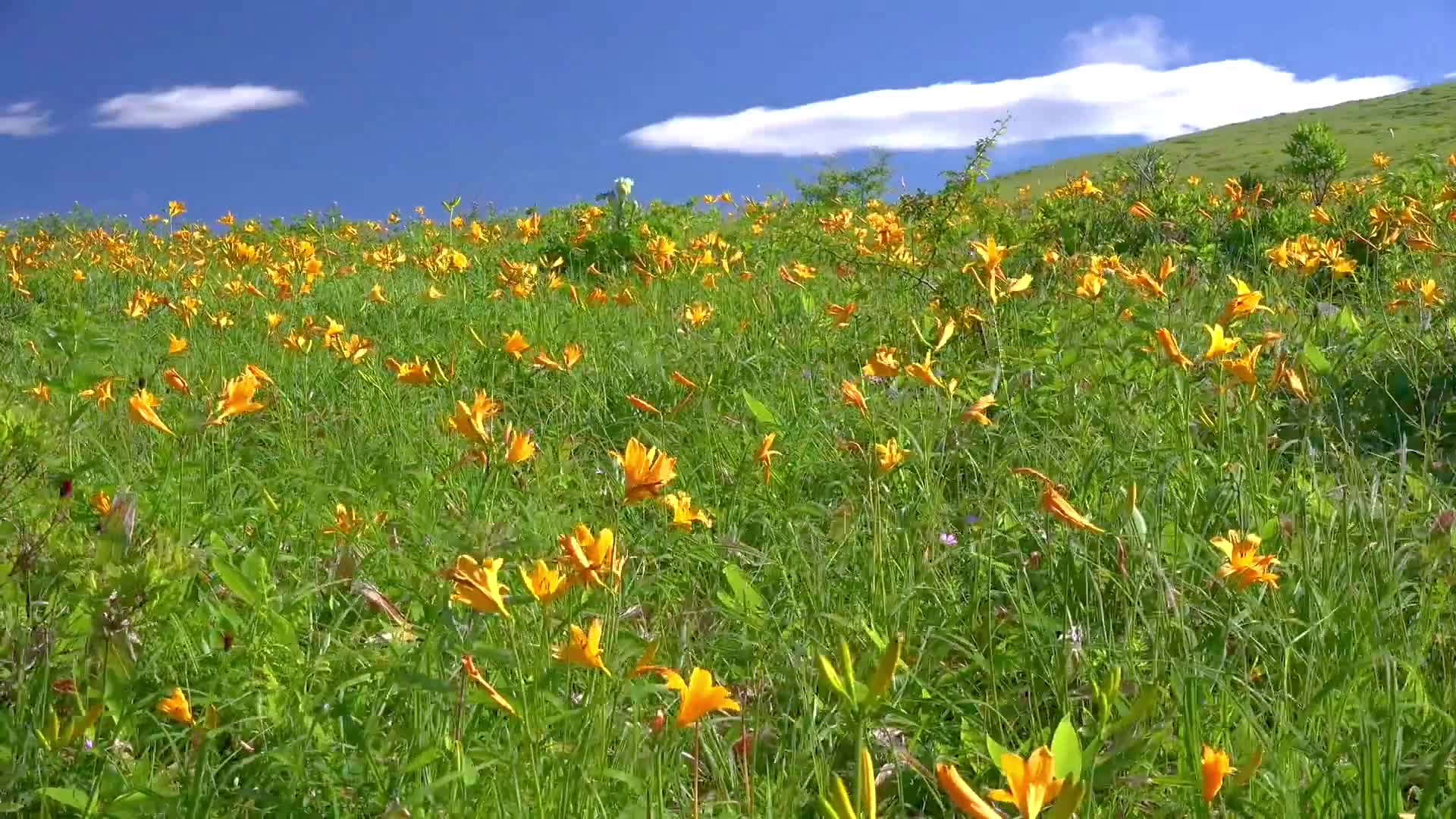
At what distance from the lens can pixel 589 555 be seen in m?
1.39

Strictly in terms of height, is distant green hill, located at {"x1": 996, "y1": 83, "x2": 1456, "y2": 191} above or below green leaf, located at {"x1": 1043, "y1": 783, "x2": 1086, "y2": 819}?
above

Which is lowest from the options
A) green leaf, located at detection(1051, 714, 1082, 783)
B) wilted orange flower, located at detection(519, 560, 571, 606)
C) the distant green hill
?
green leaf, located at detection(1051, 714, 1082, 783)

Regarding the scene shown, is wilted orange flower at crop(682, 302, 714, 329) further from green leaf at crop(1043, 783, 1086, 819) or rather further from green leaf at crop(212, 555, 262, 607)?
green leaf at crop(1043, 783, 1086, 819)

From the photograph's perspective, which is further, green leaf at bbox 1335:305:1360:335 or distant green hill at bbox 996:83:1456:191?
distant green hill at bbox 996:83:1456:191

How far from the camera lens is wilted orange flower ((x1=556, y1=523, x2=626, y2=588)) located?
1352mm

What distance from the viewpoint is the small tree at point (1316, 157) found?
718 centimetres

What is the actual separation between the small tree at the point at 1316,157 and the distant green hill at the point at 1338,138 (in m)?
1.02

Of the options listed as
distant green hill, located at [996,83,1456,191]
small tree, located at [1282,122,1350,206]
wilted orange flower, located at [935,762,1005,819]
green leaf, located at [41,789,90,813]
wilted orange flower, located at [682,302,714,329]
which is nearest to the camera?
wilted orange flower, located at [935,762,1005,819]

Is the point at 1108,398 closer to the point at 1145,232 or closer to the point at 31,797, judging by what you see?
the point at 31,797

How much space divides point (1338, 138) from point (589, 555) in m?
18.5

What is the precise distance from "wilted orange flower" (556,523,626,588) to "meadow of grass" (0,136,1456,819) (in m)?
0.01

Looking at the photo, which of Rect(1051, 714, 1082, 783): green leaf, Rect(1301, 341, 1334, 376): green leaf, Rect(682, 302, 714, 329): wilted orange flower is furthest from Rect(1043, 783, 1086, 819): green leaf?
Rect(682, 302, 714, 329): wilted orange flower

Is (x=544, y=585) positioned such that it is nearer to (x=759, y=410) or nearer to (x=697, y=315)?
(x=759, y=410)

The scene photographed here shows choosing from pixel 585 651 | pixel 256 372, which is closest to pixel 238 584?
pixel 585 651
